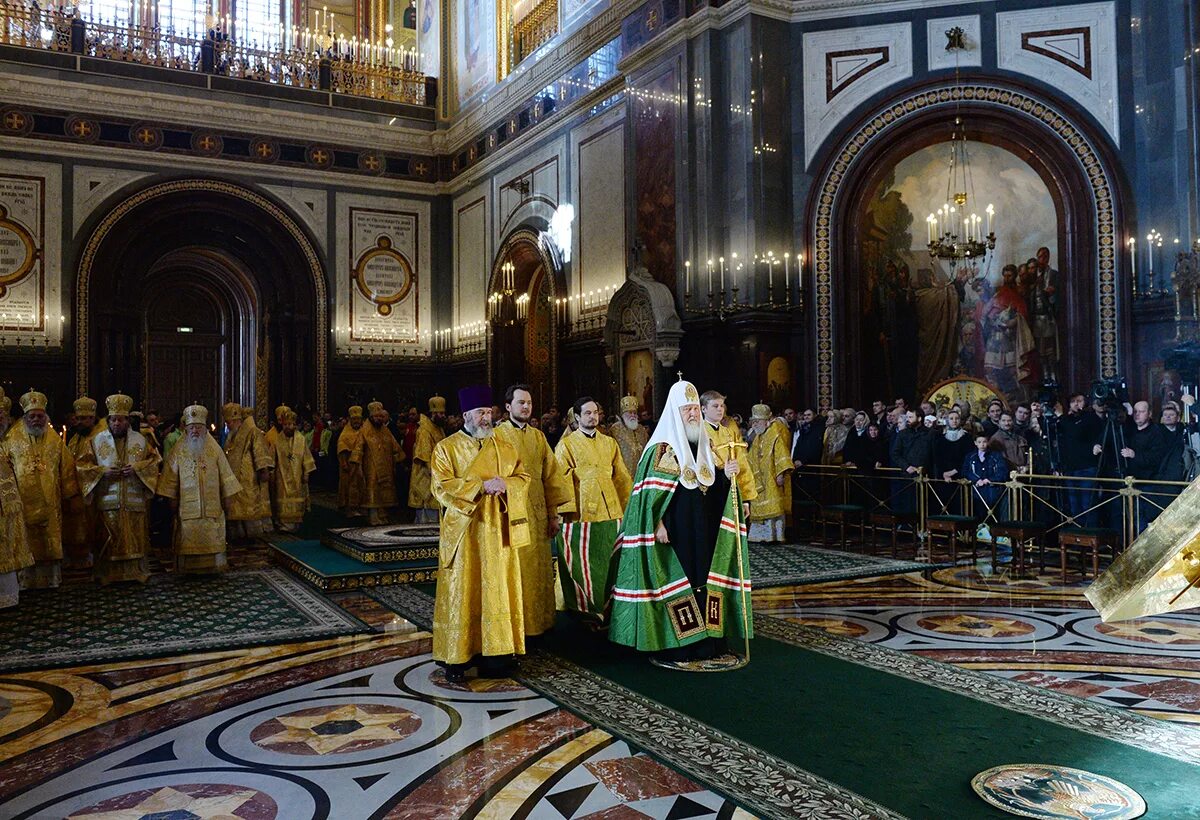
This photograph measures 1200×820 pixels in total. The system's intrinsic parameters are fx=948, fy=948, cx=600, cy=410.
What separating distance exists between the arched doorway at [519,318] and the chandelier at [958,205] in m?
7.95

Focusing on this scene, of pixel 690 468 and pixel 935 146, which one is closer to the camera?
pixel 690 468

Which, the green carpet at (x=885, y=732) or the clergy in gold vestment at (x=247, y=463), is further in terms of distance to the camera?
the clergy in gold vestment at (x=247, y=463)

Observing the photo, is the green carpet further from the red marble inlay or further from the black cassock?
the red marble inlay

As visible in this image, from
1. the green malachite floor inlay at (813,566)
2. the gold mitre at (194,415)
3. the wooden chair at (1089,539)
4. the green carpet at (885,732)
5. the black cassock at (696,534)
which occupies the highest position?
the gold mitre at (194,415)

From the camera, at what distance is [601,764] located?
380cm

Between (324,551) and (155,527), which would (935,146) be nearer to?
(324,551)

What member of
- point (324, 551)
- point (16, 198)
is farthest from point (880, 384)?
point (16, 198)

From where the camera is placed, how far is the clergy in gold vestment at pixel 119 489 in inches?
320

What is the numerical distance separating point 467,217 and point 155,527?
10.9 meters

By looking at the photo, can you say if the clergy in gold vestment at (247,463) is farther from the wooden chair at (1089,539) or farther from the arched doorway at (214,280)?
the wooden chair at (1089,539)

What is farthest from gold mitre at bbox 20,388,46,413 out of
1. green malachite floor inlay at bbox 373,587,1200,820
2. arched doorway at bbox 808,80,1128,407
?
arched doorway at bbox 808,80,1128,407

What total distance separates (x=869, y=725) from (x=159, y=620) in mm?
4969

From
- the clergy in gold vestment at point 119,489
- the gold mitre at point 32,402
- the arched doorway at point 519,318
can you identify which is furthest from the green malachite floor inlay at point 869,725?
the arched doorway at point 519,318

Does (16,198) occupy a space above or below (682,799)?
above
